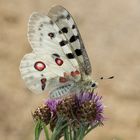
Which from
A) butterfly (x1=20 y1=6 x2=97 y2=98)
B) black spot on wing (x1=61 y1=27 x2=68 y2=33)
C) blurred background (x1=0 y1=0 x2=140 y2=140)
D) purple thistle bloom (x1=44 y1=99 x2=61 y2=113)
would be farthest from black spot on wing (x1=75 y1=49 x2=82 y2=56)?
blurred background (x1=0 y1=0 x2=140 y2=140)

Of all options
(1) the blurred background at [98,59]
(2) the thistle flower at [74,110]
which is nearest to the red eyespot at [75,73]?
(2) the thistle flower at [74,110]

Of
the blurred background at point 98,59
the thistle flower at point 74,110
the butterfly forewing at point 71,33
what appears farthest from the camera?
the blurred background at point 98,59

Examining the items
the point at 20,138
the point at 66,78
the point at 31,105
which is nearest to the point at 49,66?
the point at 66,78

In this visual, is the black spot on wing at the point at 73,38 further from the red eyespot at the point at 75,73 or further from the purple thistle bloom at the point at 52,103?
the purple thistle bloom at the point at 52,103

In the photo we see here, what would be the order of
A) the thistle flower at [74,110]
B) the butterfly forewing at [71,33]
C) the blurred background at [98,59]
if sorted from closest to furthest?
the thistle flower at [74,110]
the butterfly forewing at [71,33]
the blurred background at [98,59]

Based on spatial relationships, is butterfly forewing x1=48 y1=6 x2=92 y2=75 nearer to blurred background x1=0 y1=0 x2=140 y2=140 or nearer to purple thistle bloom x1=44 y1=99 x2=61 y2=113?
purple thistle bloom x1=44 y1=99 x2=61 y2=113

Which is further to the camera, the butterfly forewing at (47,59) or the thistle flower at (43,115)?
the butterfly forewing at (47,59)

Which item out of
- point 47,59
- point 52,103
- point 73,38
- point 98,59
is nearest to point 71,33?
point 73,38
